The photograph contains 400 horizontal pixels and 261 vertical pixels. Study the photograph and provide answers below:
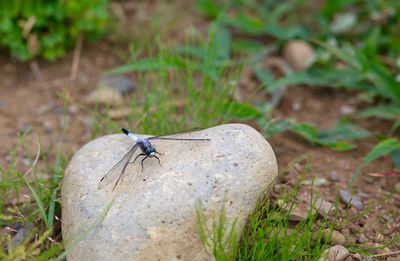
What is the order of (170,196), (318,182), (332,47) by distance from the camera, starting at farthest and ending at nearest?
(332,47) → (318,182) → (170,196)

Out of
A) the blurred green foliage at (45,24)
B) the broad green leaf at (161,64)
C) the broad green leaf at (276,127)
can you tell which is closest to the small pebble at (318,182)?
the broad green leaf at (276,127)

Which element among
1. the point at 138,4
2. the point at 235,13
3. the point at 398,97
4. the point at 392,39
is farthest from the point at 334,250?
the point at 138,4

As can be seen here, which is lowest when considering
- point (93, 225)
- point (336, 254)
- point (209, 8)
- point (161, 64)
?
point (336, 254)

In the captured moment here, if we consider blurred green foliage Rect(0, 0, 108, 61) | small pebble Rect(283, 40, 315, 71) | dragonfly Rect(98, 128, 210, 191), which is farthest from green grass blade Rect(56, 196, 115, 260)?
A: small pebble Rect(283, 40, 315, 71)

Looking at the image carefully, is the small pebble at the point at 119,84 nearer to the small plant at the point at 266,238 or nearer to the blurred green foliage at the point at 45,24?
the blurred green foliage at the point at 45,24

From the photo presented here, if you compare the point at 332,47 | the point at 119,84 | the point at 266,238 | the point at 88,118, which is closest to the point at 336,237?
the point at 266,238

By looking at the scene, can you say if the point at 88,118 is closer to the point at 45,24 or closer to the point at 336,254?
the point at 45,24

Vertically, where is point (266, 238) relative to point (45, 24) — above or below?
below
